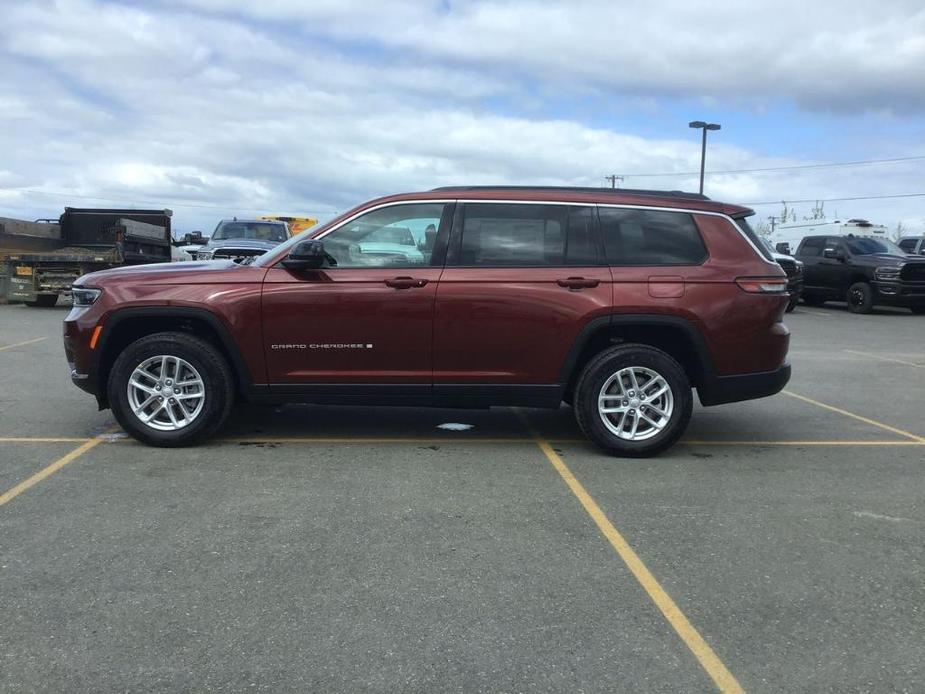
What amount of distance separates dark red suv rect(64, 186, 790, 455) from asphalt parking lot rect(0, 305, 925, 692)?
46 cm

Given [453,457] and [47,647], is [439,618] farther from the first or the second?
[453,457]

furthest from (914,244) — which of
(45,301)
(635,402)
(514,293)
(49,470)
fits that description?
(49,470)

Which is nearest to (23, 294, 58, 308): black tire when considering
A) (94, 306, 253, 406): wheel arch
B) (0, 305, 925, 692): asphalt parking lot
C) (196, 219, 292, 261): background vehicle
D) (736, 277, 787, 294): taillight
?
(196, 219, 292, 261): background vehicle

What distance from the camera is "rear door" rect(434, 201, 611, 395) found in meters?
5.64

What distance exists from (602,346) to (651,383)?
0.45 meters

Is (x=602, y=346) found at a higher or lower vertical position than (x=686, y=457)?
higher

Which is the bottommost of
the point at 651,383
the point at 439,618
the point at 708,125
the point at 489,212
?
the point at 439,618

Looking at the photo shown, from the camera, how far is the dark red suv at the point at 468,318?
566cm

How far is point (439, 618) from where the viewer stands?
3355mm

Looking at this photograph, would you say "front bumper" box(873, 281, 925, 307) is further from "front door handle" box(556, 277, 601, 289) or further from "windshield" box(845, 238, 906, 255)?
"front door handle" box(556, 277, 601, 289)

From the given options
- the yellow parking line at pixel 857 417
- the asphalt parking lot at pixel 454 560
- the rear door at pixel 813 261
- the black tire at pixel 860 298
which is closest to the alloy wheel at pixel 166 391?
the asphalt parking lot at pixel 454 560

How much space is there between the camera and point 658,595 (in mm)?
3602

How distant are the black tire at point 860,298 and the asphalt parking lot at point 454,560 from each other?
14.6 metres

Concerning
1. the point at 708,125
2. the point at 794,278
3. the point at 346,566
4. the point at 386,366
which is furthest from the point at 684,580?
the point at 708,125
